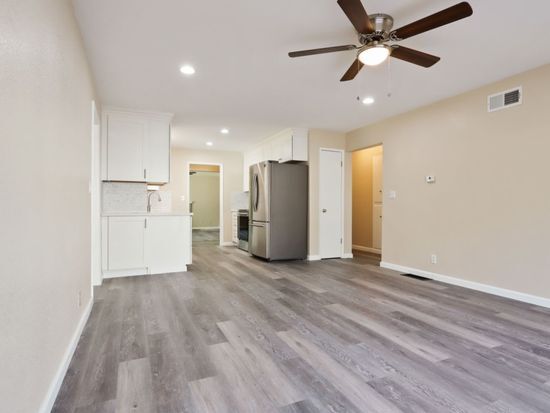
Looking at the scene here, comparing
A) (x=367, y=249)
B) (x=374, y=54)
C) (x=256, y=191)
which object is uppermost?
(x=374, y=54)

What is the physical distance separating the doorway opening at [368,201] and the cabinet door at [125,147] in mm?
4579

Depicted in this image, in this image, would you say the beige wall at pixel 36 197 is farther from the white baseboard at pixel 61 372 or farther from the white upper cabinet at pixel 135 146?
the white upper cabinet at pixel 135 146

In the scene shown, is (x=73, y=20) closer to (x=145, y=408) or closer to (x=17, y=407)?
(x=17, y=407)

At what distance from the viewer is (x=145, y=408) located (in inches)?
57.7

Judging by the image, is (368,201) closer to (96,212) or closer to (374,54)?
(374,54)

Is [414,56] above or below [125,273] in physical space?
above

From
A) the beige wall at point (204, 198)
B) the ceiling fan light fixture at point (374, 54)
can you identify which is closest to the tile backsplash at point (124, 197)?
the ceiling fan light fixture at point (374, 54)

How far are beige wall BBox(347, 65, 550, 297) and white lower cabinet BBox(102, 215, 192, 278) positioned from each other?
330cm

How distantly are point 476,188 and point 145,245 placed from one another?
4.44 meters

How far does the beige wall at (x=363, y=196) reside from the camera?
6.82 meters

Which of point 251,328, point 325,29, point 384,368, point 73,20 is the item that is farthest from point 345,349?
point 73,20

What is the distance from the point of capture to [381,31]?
228 cm

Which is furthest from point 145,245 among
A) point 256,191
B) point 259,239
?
point 256,191

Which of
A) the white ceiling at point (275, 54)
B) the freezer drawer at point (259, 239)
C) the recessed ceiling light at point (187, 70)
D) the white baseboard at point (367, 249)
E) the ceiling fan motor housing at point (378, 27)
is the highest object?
the white ceiling at point (275, 54)
